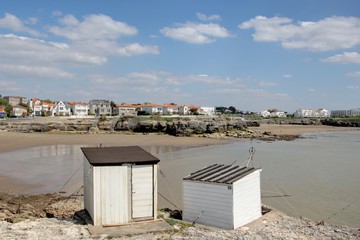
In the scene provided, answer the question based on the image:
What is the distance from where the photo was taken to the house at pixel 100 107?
11381 cm

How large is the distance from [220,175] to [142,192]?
2546mm

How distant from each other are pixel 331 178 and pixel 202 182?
46.4ft

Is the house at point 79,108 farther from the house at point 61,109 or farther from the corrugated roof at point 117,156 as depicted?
the corrugated roof at point 117,156

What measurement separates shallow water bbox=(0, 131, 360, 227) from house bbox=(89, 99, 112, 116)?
79.4 m

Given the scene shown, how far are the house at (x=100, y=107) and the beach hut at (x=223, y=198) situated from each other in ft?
343

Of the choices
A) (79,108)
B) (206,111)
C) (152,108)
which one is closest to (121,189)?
(79,108)

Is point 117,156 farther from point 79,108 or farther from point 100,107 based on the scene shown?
point 100,107

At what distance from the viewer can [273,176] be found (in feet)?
73.4

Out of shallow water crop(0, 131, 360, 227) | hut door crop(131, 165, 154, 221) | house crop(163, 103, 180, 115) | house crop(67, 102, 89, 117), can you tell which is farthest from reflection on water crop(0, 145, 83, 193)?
house crop(163, 103, 180, 115)

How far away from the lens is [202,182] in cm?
1095

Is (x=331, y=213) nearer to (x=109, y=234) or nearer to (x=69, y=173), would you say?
(x=109, y=234)

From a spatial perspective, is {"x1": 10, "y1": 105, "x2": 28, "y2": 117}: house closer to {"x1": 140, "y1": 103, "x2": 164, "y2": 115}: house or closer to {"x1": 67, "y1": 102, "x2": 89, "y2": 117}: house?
{"x1": 67, "y1": 102, "x2": 89, "y2": 117}: house

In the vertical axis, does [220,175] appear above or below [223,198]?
above

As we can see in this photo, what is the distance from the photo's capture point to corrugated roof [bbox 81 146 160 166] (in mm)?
10698
